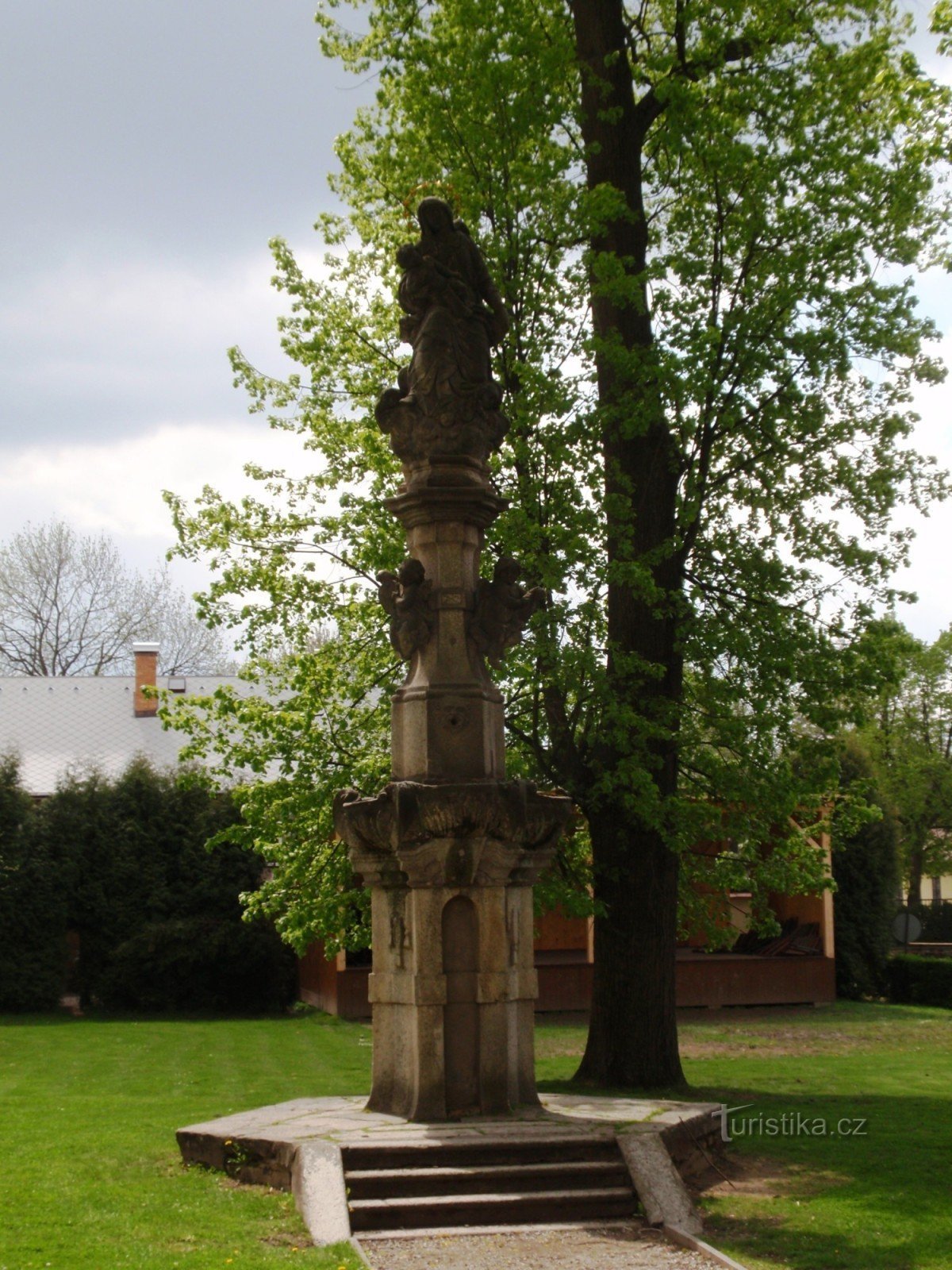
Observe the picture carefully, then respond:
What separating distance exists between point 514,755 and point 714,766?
7.00ft

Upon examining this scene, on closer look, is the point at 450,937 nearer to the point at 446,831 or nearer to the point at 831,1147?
the point at 446,831

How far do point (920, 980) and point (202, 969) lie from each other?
581 inches

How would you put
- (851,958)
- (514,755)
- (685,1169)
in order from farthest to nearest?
(851,958) < (514,755) < (685,1169)

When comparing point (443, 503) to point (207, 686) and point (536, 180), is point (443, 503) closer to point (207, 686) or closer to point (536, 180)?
point (536, 180)

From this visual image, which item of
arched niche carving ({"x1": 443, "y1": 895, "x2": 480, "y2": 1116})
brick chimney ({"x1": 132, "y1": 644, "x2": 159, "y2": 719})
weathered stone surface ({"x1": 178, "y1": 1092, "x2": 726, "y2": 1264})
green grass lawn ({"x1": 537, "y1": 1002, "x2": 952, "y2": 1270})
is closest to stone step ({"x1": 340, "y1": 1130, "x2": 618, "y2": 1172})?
weathered stone surface ({"x1": 178, "y1": 1092, "x2": 726, "y2": 1264})

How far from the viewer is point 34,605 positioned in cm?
4350

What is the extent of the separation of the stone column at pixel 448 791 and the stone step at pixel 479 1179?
0.99 meters

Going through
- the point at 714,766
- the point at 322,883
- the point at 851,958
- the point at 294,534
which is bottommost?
the point at 851,958

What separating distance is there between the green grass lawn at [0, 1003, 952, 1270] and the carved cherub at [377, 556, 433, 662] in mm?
3735

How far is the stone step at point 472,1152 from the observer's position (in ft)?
27.7

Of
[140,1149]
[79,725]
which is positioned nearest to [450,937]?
[140,1149]

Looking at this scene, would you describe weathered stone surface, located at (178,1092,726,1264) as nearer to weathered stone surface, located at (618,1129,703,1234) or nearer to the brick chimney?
weathered stone surface, located at (618,1129,703,1234)

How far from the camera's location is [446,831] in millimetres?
9305

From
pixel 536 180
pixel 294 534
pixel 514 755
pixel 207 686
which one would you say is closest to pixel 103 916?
pixel 207 686
